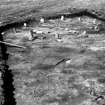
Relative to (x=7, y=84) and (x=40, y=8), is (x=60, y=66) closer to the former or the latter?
(x=7, y=84)

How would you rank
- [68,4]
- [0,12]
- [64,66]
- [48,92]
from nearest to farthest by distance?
[48,92], [64,66], [0,12], [68,4]

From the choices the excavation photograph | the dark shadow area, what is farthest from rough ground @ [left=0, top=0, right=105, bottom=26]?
the dark shadow area

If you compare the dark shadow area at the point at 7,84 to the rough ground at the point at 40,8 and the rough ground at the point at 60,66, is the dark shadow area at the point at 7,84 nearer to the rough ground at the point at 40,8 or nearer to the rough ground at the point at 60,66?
the rough ground at the point at 60,66

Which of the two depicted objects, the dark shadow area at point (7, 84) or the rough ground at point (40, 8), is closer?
the dark shadow area at point (7, 84)

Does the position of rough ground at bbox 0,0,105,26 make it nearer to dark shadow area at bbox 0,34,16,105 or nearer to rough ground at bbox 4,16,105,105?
rough ground at bbox 4,16,105,105

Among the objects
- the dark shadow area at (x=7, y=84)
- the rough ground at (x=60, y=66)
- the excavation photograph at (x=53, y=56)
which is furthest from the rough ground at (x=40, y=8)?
the dark shadow area at (x=7, y=84)

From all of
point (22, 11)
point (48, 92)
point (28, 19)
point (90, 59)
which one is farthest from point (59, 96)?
point (22, 11)

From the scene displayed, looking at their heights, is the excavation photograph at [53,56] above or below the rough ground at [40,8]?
below

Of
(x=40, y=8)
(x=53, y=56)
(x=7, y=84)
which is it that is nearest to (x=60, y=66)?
(x=53, y=56)

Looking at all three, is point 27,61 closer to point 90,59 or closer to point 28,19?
point 90,59
